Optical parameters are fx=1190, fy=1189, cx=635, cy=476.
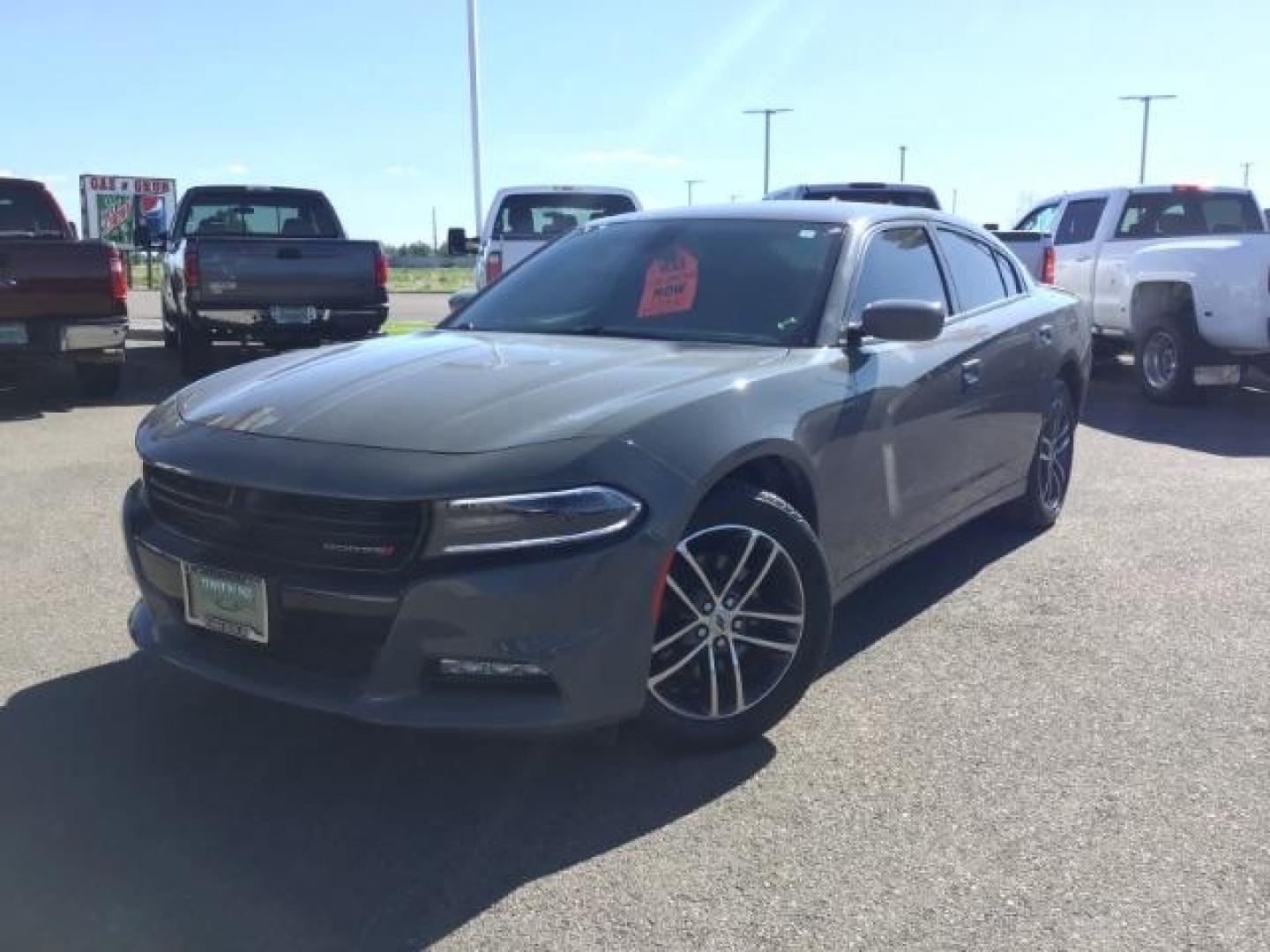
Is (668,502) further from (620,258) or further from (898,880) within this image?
(620,258)

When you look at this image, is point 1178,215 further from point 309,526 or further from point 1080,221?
point 309,526

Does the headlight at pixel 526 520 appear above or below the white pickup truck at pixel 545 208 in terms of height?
below

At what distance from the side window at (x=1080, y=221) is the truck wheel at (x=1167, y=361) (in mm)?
2051

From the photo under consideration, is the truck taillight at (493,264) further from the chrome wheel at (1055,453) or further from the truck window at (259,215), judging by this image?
the chrome wheel at (1055,453)

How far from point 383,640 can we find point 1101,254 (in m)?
11.1

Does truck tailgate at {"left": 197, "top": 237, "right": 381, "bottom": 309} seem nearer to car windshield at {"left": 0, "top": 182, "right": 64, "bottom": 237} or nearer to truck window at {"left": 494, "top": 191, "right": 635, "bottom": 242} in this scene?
car windshield at {"left": 0, "top": 182, "right": 64, "bottom": 237}

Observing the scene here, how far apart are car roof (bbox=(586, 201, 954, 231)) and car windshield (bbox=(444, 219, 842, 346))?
54mm

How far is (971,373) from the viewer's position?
4.81m

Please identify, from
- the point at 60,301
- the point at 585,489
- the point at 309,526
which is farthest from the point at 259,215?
the point at 585,489

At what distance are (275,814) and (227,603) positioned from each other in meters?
0.56

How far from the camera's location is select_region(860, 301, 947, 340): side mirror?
3.89m

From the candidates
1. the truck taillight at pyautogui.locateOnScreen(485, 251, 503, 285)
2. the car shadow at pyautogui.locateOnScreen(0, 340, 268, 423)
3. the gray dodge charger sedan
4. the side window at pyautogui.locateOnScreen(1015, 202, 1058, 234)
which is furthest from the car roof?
the side window at pyautogui.locateOnScreen(1015, 202, 1058, 234)

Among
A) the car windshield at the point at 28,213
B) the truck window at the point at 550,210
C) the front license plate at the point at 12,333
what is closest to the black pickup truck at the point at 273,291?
the car windshield at the point at 28,213

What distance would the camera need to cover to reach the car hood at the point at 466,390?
3.10 meters
